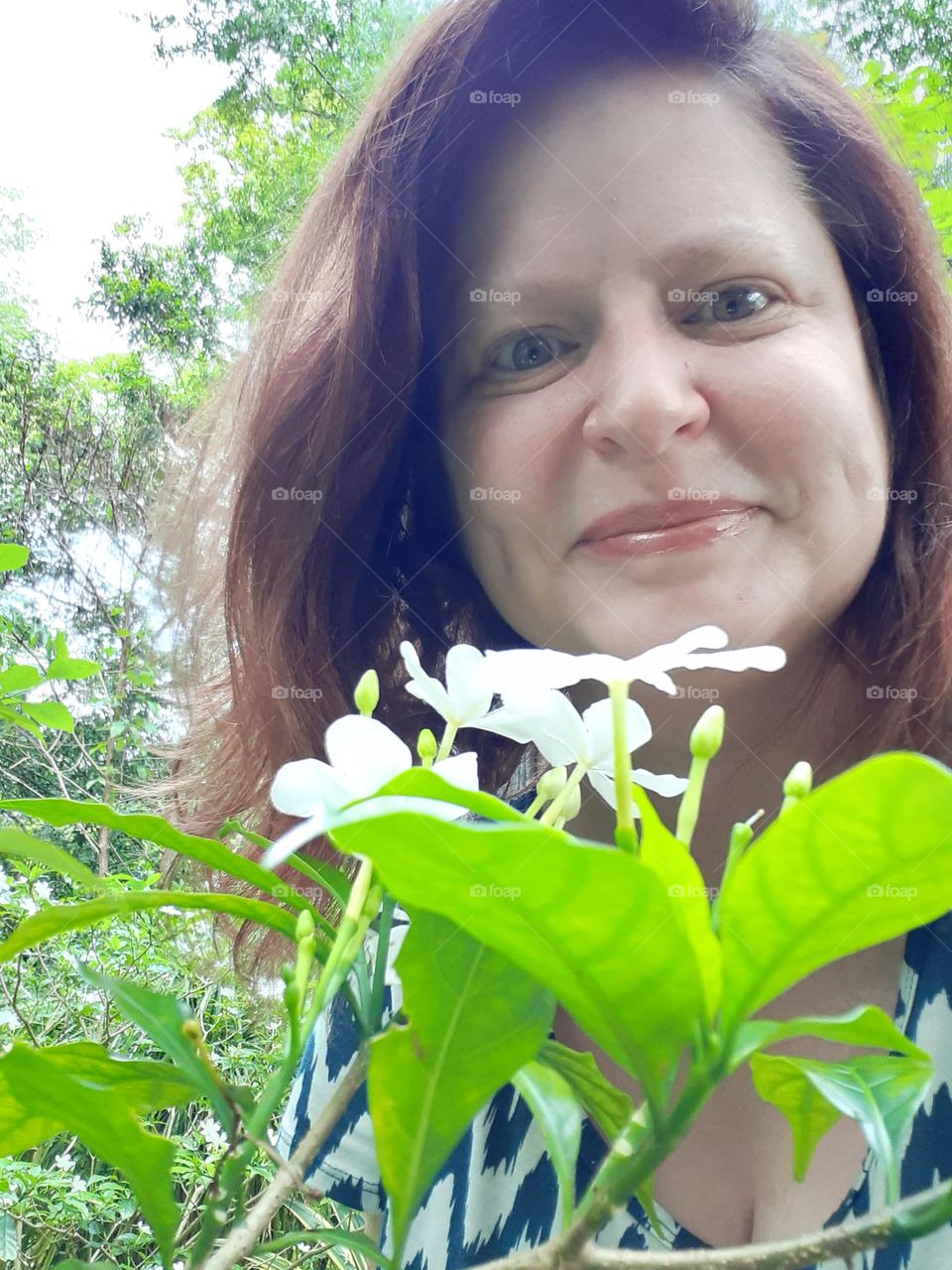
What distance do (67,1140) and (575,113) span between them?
1859 millimetres

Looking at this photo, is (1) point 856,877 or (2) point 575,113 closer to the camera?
(1) point 856,877

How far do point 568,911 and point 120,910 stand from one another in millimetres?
134

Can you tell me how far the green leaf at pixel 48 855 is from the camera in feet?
0.88

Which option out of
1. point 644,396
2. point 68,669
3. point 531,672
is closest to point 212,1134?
point 68,669

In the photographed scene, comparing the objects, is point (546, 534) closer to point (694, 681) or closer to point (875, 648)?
point (694, 681)

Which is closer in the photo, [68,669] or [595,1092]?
[595,1092]

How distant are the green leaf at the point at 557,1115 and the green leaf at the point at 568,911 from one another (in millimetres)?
45

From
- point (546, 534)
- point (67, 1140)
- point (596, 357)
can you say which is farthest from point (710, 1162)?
point (67, 1140)

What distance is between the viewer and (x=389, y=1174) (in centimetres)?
26

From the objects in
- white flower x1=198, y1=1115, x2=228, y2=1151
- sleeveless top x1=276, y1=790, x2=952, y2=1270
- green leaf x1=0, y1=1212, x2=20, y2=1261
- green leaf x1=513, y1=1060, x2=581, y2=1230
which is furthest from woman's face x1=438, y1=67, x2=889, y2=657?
white flower x1=198, y1=1115, x2=228, y2=1151

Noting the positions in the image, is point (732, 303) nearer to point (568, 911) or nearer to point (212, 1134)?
point (568, 911)

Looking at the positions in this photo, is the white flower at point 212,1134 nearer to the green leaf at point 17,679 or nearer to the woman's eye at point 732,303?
the green leaf at point 17,679

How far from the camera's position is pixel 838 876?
0.68 feet

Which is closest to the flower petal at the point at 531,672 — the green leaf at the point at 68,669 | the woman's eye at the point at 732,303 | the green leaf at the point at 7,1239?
the green leaf at the point at 68,669
